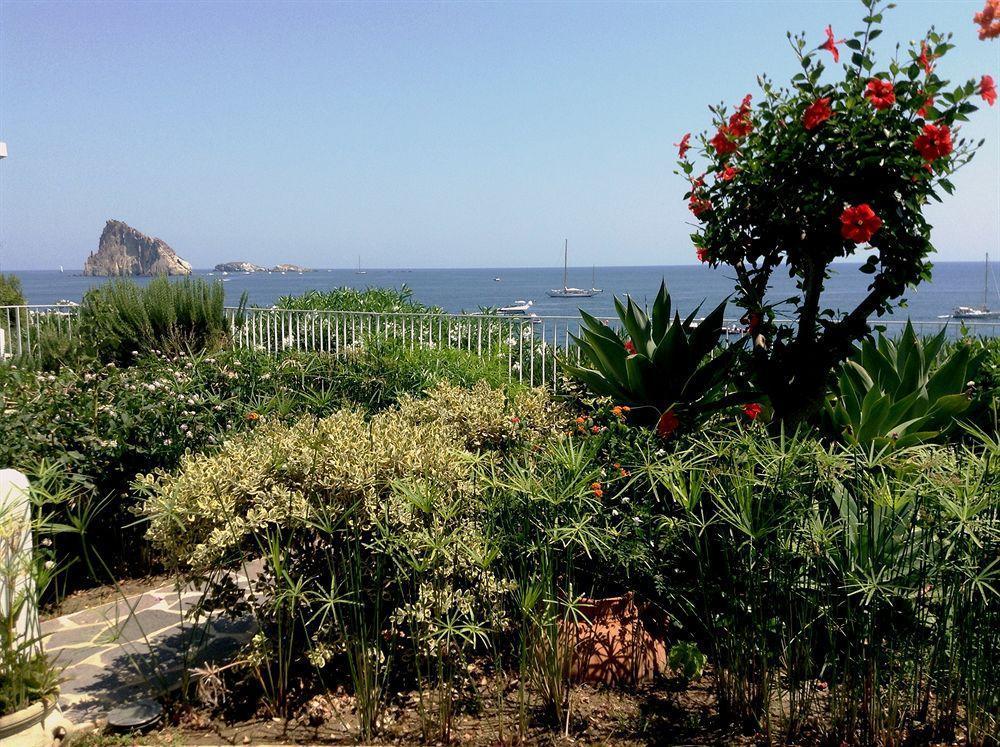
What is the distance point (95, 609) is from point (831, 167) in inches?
196

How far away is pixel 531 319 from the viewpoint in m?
9.69

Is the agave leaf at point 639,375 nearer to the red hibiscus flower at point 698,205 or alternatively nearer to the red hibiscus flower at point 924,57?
the red hibiscus flower at point 698,205

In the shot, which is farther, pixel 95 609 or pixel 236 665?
pixel 95 609

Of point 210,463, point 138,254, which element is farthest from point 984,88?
point 138,254

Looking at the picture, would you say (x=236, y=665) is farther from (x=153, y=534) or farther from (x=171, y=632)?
(x=171, y=632)

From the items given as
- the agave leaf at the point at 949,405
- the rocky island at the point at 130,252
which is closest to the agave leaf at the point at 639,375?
the agave leaf at the point at 949,405

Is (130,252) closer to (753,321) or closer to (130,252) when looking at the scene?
(130,252)

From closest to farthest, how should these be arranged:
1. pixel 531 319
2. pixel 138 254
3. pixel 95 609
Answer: pixel 95 609, pixel 531 319, pixel 138 254

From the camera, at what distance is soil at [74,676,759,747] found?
10.1 feet

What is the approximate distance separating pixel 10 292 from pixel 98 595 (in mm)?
13385

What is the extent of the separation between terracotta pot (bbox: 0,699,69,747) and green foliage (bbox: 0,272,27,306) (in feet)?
48.0

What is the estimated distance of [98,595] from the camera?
16.8ft

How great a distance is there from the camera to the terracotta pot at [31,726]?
2.98 metres

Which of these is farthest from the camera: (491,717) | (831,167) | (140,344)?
(140,344)
